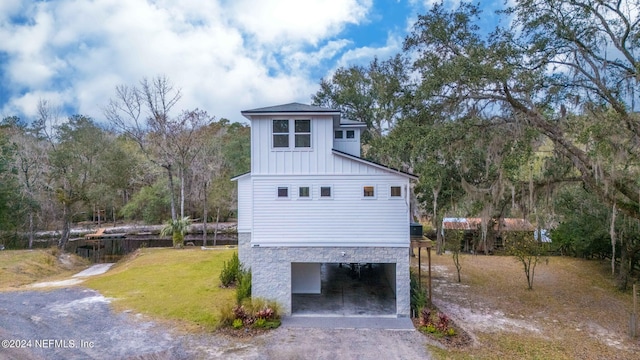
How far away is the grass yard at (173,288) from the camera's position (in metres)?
10.2

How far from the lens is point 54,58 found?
20625 millimetres

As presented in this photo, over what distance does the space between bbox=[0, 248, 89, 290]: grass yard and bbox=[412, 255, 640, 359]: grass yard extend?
16.4 meters

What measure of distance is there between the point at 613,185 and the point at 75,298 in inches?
649

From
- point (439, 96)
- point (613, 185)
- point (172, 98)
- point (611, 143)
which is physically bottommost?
point (613, 185)

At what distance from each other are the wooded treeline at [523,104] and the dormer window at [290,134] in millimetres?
2220

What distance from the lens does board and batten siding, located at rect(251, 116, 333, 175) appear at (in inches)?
399

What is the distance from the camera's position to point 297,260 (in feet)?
33.3

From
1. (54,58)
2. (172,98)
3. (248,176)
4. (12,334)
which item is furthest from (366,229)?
(54,58)

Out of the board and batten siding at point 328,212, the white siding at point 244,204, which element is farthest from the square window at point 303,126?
the white siding at point 244,204

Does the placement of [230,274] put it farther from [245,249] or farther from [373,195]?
[373,195]

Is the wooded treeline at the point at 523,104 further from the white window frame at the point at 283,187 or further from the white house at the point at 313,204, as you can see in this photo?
the white window frame at the point at 283,187

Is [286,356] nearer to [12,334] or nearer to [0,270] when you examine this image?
[12,334]

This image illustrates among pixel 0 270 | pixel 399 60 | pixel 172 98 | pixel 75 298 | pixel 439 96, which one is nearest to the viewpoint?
pixel 439 96

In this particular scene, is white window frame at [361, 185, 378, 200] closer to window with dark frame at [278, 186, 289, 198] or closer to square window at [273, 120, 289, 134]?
window with dark frame at [278, 186, 289, 198]
